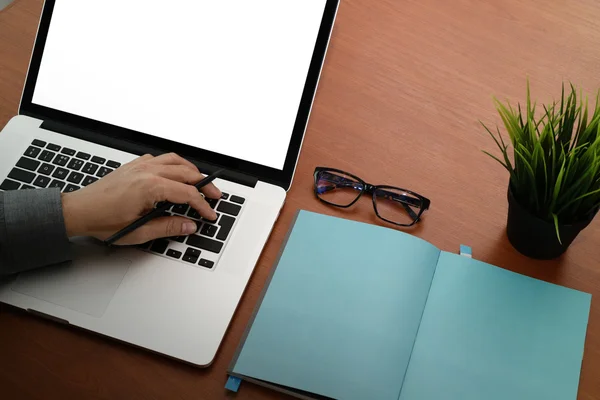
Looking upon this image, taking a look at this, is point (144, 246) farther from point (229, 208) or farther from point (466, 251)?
point (466, 251)

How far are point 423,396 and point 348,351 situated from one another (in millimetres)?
103

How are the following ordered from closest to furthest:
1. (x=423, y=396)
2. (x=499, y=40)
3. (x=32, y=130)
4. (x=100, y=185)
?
(x=423, y=396)
(x=100, y=185)
(x=32, y=130)
(x=499, y=40)

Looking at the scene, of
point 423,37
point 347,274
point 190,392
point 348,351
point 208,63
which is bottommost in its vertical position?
point 190,392

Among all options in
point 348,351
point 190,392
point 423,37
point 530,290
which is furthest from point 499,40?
point 190,392

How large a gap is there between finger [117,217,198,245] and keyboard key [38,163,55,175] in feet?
0.62

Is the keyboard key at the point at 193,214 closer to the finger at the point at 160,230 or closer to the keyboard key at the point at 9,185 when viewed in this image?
the finger at the point at 160,230

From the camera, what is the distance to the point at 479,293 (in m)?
→ 0.80

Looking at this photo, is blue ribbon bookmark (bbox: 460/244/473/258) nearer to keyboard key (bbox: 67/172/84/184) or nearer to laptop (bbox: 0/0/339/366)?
laptop (bbox: 0/0/339/366)

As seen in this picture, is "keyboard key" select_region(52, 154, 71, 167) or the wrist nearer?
the wrist

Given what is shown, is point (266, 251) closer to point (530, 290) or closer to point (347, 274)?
point (347, 274)

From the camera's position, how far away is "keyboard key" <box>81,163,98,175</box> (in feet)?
2.98

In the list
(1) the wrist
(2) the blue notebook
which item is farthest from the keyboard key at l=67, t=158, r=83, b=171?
(2) the blue notebook

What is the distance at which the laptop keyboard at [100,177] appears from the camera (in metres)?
0.83

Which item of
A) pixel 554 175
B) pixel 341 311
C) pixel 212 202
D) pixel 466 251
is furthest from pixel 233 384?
pixel 554 175
